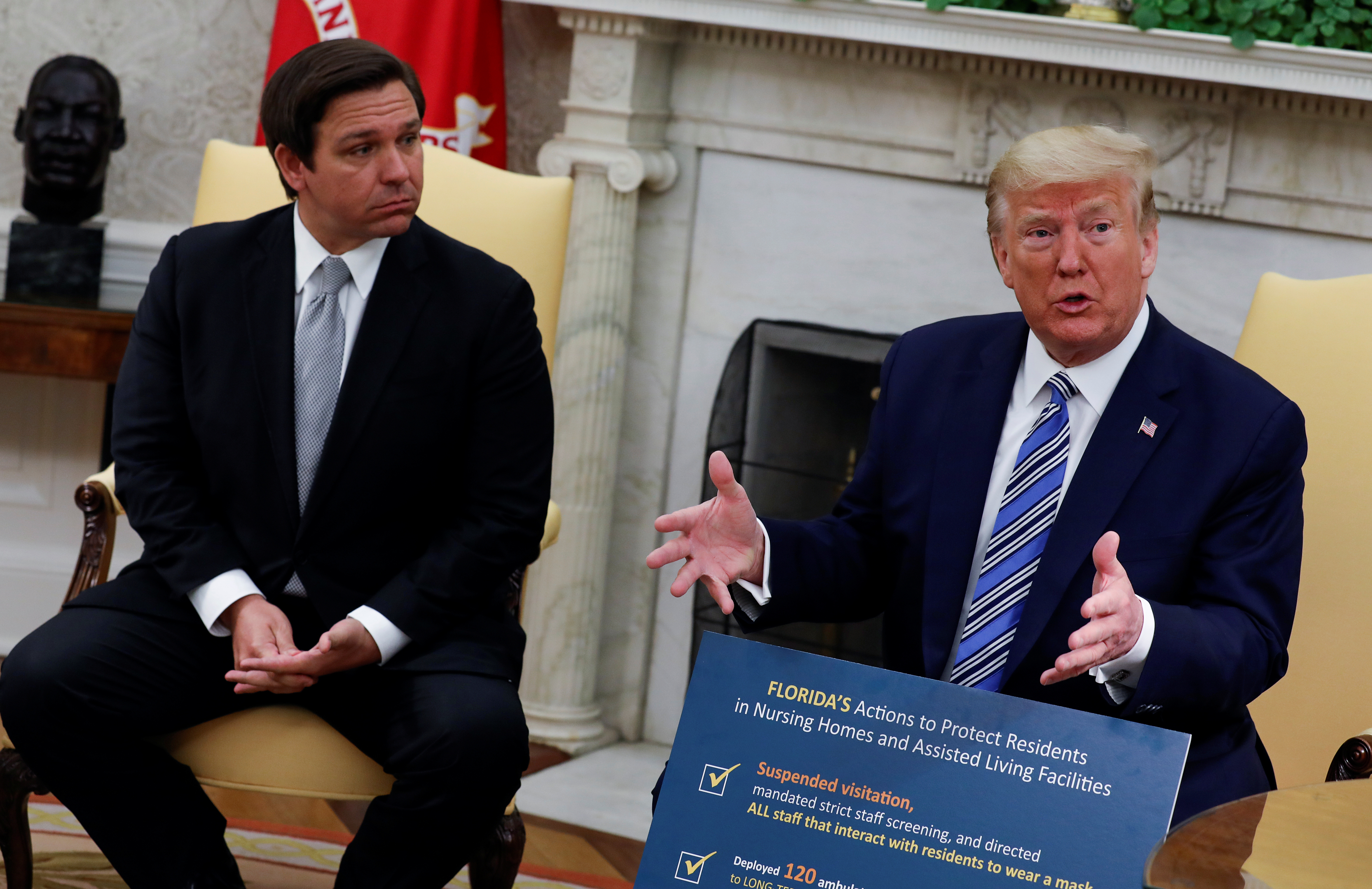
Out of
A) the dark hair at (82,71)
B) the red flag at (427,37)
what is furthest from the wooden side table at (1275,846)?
the dark hair at (82,71)

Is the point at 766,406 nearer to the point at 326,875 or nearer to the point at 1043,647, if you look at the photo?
the point at 326,875

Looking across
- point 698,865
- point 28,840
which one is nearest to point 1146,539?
point 698,865

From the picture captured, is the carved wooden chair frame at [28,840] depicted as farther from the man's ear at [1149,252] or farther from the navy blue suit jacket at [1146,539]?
the man's ear at [1149,252]

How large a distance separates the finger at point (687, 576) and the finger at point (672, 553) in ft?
0.04

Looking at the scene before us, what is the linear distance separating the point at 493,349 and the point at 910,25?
4.41 feet

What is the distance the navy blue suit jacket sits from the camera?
5.21 feet

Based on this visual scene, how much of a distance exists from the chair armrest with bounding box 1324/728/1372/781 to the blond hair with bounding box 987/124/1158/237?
2.19 feet

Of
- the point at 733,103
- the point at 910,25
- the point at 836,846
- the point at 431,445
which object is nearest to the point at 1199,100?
Answer: the point at 910,25

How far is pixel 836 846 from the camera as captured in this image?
1.32m

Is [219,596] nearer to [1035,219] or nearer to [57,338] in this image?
[1035,219]

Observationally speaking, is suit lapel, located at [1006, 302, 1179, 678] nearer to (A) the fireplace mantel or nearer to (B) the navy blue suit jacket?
(B) the navy blue suit jacket

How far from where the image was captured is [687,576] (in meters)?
1.60

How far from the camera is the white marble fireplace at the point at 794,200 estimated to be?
2.84 metres

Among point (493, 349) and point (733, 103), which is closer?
point (493, 349)
